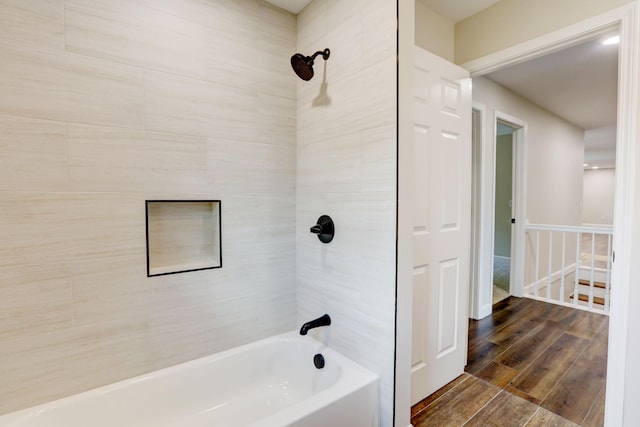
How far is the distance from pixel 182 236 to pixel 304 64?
1.20 m

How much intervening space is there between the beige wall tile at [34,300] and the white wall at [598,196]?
1186 centimetres

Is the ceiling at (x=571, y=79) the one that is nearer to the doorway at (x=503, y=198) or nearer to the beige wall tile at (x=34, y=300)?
the doorway at (x=503, y=198)

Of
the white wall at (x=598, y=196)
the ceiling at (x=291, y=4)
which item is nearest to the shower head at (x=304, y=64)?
the ceiling at (x=291, y=4)

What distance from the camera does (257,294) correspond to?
192 centimetres

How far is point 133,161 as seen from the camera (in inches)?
58.6

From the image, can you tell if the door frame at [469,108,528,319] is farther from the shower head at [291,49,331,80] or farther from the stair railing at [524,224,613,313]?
the shower head at [291,49,331,80]

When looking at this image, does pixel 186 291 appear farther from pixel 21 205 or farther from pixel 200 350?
pixel 21 205

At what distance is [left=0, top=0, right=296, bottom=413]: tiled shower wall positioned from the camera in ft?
4.16

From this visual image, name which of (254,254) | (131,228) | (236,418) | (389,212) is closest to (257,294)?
(254,254)

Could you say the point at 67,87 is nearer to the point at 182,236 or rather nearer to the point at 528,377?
the point at 182,236

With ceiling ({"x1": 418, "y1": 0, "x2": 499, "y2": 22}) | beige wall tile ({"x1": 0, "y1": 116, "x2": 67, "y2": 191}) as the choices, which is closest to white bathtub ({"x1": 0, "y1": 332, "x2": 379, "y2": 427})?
beige wall tile ({"x1": 0, "y1": 116, "x2": 67, "y2": 191})

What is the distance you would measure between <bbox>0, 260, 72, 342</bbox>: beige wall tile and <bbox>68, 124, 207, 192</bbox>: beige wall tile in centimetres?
39

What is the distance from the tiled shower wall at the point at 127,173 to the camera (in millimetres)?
1267

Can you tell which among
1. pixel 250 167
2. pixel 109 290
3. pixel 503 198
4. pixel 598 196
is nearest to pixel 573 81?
pixel 503 198
